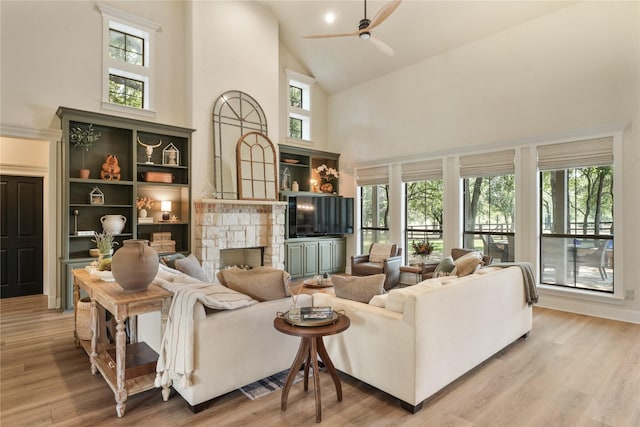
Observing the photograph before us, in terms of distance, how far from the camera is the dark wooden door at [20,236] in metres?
5.88

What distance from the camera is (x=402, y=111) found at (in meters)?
7.12

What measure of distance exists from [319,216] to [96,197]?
4008 millimetres

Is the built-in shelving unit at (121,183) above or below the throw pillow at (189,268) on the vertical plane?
above

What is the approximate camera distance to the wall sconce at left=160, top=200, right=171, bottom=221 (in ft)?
19.4

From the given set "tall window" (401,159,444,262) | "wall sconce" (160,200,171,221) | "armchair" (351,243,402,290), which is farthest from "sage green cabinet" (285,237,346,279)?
"wall sconce" (160,200,171,221)

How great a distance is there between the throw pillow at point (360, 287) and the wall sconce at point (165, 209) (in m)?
4.02

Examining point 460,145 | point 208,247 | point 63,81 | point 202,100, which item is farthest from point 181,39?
point 460,145

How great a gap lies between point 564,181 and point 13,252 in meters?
8.88

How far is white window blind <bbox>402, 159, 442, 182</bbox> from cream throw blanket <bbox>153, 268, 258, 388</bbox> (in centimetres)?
507

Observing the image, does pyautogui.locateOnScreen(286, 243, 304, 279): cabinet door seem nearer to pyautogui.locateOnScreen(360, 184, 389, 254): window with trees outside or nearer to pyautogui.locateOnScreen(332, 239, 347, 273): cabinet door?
pyautogui.locateOnScreen(332, 239, 347, 273): cabinet door

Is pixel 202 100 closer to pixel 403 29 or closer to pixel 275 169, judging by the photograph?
pixel 275 169

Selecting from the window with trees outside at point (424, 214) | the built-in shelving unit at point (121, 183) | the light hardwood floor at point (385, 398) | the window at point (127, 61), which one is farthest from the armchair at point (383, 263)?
the window at point (127, 61)

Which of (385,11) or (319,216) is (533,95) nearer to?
(385,11)

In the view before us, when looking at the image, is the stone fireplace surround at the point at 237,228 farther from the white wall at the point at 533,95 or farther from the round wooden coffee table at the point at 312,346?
the round wooden coffee table at the point at 312,346
